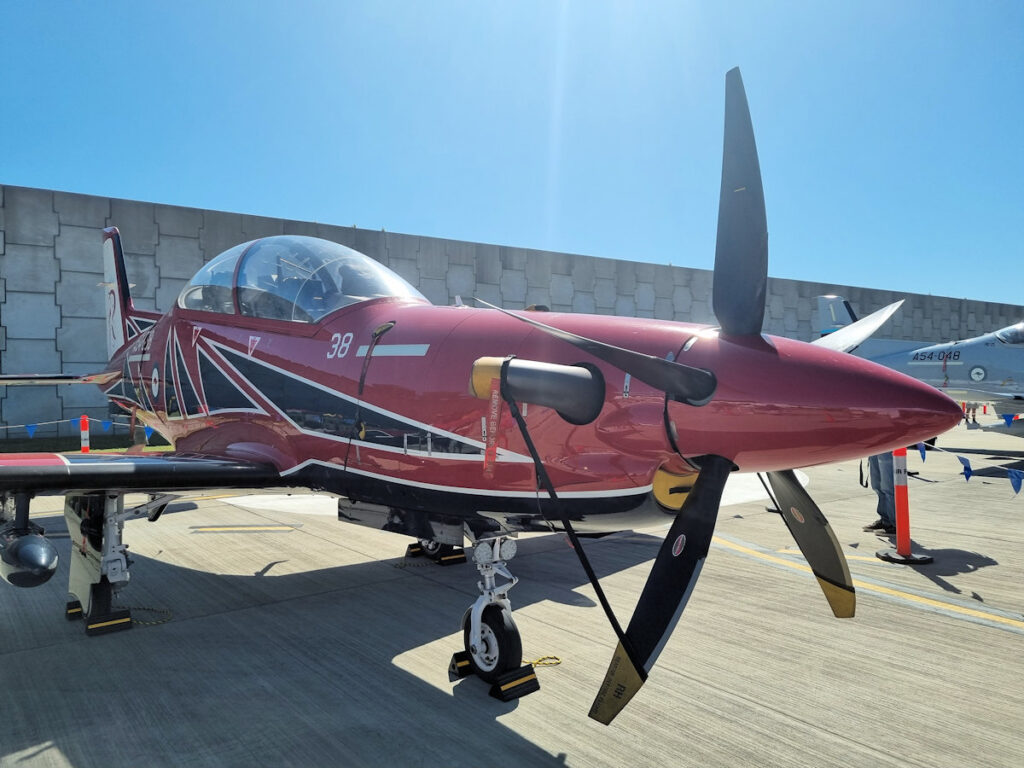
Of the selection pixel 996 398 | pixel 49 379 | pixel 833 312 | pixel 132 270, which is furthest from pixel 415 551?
pixel 833 312

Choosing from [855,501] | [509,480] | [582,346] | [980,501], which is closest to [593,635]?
[509,480]

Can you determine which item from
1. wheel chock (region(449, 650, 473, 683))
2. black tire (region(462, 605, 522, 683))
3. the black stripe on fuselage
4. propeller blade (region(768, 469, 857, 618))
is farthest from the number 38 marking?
propeller blade (region(768, 469, 857, 618))

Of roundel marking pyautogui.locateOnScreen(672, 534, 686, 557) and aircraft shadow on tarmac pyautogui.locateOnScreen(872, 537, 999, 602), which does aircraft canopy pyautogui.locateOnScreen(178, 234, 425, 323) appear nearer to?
roundel marking pyautogui.locateOnScreen(672, 534, 686, 557)

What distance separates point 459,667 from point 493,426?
1676 millimetres

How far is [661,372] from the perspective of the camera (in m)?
3.08

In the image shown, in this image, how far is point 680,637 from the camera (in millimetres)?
4766

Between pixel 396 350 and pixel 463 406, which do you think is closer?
pixel 463 406

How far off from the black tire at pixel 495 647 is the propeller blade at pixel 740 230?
7.02ft

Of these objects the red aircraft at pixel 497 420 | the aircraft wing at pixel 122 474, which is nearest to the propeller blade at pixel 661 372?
the red aircraft at pixel 497 420

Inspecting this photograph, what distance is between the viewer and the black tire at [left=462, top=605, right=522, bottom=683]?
12.9 ft

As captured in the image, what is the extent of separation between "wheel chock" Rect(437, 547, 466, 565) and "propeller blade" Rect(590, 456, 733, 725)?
4089 millimetres

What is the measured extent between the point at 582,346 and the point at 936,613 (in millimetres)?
4081

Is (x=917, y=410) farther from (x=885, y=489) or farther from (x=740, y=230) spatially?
(x=885, y=489)

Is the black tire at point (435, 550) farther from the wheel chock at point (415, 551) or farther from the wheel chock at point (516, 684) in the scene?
the wheel chock at point (516, 684)
